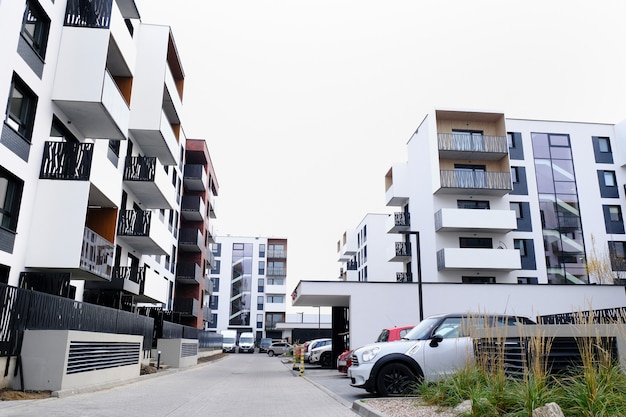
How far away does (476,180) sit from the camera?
34531 millimetres

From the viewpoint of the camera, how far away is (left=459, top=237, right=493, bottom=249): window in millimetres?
35219

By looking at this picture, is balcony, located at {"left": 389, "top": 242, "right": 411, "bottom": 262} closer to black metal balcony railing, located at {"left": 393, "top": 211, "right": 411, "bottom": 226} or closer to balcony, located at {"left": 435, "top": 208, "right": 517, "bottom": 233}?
black metal balcony railing, located at {"left": 393, "top": 211, "right": 411, "bottom": 226}

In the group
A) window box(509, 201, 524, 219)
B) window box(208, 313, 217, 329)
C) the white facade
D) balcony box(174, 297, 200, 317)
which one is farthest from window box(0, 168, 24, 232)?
window box(208, 313, 217, 329)

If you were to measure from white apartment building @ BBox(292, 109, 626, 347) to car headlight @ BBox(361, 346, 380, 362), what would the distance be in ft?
66.6

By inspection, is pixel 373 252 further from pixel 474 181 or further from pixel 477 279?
pixel 474 181

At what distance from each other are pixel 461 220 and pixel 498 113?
332 inches

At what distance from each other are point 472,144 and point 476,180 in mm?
2526

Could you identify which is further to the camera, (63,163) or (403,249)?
(403,249)

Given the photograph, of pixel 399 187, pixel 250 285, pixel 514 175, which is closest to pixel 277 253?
pixel 250 285

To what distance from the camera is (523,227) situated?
36781 mm

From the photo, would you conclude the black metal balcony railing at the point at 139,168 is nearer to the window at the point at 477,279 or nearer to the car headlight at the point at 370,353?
the car headlight at the point at 370,353

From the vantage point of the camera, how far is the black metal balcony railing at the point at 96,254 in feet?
54.1

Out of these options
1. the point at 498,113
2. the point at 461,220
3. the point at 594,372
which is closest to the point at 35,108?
the point at 594,372

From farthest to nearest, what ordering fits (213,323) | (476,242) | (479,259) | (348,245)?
1. (213,323)
2. (348,245)
3. (476,242)
4. (479,259)
